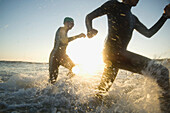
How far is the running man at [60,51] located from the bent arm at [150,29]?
7.10 feet

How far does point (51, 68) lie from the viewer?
4.02 m

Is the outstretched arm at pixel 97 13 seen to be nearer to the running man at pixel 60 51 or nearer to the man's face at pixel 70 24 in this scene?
the running man at pixel 60 51

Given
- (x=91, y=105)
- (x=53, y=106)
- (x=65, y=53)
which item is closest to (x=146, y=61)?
(x=91, y=105)

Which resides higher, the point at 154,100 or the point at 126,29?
the point at 126,29

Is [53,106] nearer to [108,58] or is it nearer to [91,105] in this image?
[91,105]

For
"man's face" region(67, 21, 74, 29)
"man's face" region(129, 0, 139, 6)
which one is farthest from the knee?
"man's face" region(67, 21, 74, 29)

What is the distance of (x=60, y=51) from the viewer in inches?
160

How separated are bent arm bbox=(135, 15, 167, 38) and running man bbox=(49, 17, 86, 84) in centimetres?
216

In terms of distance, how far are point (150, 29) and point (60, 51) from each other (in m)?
2.66

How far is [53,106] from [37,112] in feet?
1.09

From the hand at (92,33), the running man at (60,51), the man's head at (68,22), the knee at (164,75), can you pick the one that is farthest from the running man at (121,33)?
the man's head at (68,22)

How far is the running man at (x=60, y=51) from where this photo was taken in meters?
4.01

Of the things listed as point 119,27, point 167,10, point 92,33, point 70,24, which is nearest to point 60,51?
point 70,24

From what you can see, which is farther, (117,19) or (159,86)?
(117,19)
